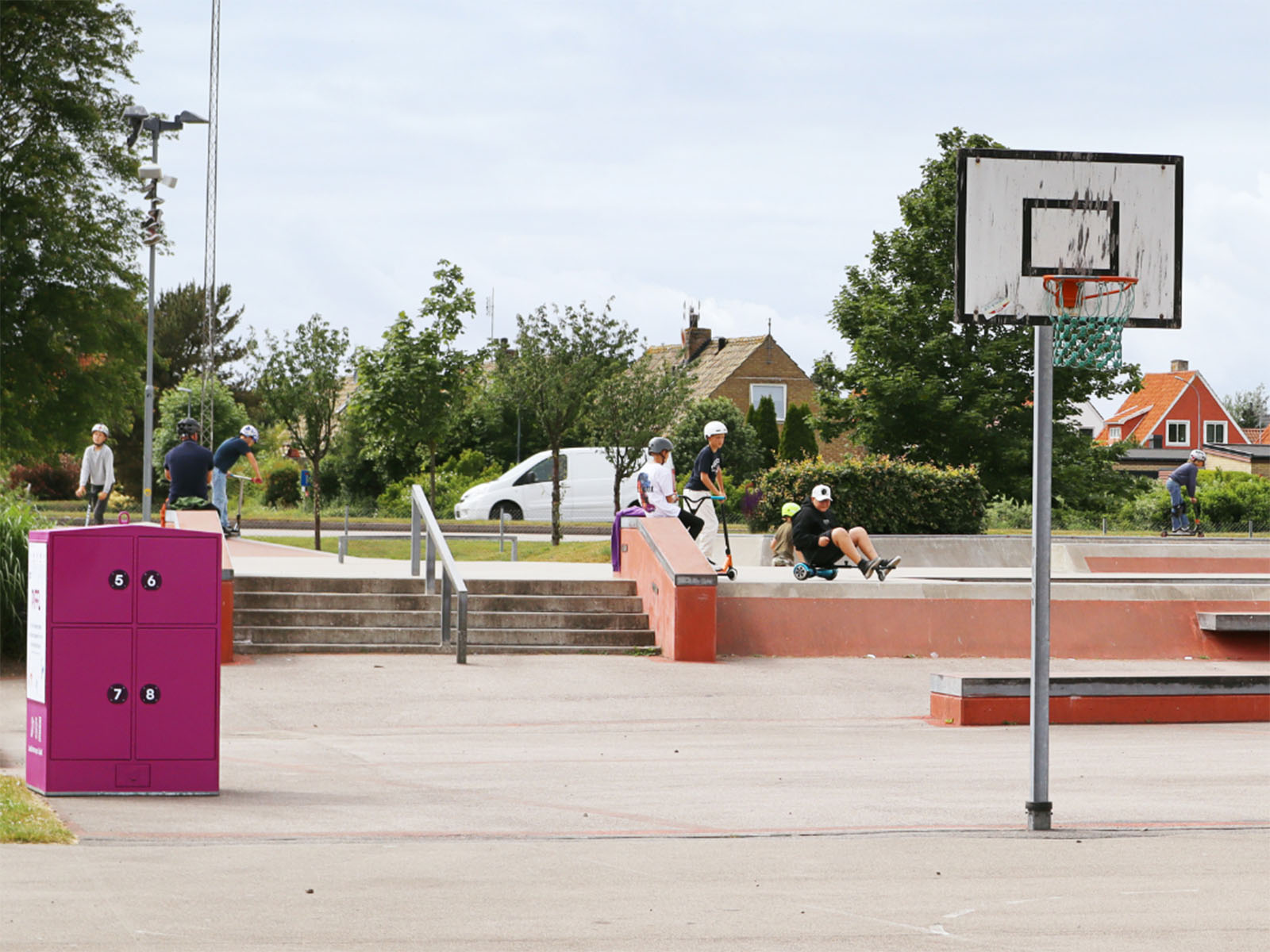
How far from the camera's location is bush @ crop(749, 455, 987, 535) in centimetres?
2408

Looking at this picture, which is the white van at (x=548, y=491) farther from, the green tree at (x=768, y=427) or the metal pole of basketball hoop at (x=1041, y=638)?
the metal pole of basketball hoop at (x=1041, y=638)

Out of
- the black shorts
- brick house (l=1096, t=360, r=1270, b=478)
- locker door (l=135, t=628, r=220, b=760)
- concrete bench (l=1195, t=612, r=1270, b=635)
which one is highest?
brick house (l=1096, t=360, r=1270, b=478)

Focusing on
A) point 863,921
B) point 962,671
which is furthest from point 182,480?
point 863,921

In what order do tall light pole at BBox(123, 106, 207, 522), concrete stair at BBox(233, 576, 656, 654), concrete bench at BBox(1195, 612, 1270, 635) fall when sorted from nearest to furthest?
concrete stair at BBox(233, 576, 656, 654), concrete bench at BBox(1195, 612, 1270, 635), tall light pole at BBox(123, 106, 207, 522)

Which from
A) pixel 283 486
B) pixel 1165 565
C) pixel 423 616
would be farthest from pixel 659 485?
pixel 283 486

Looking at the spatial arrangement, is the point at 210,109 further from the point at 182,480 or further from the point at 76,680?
the point at 76,680

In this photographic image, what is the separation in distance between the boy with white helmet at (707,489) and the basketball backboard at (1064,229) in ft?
28.3

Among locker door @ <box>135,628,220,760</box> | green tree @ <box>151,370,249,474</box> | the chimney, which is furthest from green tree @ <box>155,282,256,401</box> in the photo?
locker door @ <box>135,628,220,760</box>

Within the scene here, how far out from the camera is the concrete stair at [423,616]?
46.3 ft

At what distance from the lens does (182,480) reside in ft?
54.6

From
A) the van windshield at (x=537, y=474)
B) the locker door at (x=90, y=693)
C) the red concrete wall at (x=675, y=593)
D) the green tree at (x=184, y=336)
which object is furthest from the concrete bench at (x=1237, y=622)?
the green tree at (x=184, y=336)

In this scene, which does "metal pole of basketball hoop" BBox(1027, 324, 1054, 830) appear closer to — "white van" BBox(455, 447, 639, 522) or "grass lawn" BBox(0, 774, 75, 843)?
"grass lawn" BBox(0, 774, 75, 843)

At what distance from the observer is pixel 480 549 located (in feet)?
87.8

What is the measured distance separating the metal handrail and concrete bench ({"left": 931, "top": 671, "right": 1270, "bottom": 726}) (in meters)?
4.11
